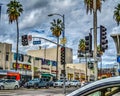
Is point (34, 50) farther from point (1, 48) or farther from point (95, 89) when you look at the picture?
point (95, 89)

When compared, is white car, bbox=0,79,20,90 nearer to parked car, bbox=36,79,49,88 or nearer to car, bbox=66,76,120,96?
parked car, bbox=36,79,49,88

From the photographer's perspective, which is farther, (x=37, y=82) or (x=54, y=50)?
(x=54, y=50)

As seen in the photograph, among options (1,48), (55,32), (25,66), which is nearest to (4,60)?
(1,48)

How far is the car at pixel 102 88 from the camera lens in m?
3.78

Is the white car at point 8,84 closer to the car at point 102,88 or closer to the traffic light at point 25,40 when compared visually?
the traffic light at point 25,40

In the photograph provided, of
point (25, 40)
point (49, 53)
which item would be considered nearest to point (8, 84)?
point (25, 40)

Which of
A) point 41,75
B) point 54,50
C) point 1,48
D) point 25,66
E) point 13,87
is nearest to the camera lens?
point 13,87

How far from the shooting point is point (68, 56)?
143000mm

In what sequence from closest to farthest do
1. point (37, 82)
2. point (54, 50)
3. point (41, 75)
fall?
point (37, 82)
point (41, 75)
point (54, 50)

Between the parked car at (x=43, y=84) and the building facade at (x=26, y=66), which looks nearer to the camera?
the parked car at (x=43, y=84)

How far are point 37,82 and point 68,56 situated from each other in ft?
269

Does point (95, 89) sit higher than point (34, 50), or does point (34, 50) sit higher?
point (34, 50)

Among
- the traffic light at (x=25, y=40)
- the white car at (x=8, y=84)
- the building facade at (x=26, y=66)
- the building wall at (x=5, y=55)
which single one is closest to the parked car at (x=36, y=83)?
the building facade at (x=26, y=66)

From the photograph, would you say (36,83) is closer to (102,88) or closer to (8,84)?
(8,84)
